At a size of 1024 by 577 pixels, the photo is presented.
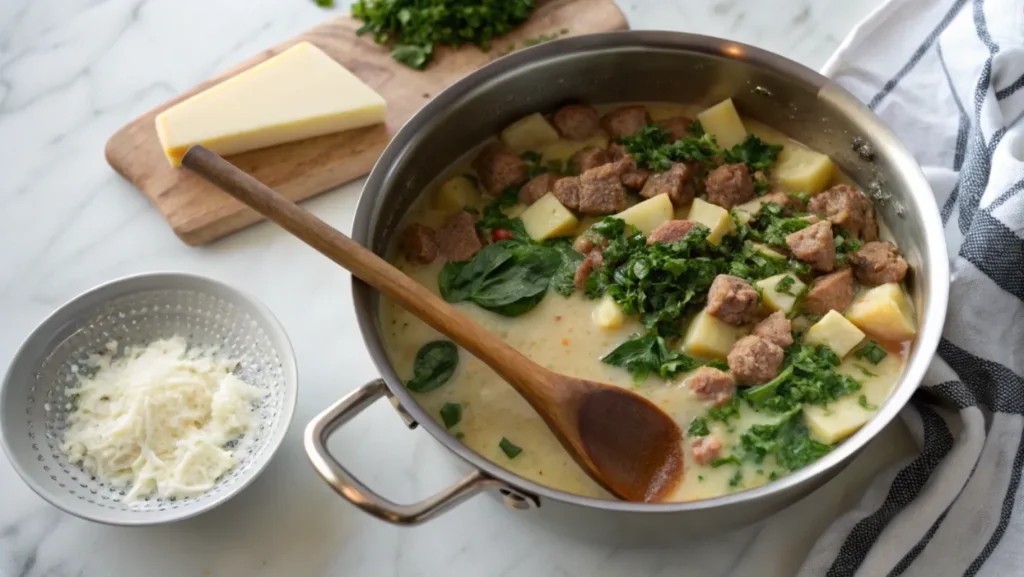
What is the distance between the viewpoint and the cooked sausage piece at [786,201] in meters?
2.24

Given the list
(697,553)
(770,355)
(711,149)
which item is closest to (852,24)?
(711,149)

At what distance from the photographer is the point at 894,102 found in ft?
8.13

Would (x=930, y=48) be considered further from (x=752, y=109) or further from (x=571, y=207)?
(x=571, y=207)

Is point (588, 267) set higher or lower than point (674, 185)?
lower

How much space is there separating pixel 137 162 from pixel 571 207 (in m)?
1.25

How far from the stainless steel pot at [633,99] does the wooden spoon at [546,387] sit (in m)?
0.09

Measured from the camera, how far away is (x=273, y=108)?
2.53 m

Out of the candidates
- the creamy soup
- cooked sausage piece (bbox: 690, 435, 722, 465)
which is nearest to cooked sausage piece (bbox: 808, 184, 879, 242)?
the creamy soup

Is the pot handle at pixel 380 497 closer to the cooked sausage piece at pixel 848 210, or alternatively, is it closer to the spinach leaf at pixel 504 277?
the spinach leaf at pixel 504 277

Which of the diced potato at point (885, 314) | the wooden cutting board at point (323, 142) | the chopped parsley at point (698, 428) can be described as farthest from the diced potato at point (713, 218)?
the wooden cutting board at point (323, 142)

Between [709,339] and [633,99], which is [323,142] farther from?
[709,339]

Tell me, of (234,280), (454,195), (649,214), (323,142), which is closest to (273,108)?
(323,142)

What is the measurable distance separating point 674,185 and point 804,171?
0.35 metres

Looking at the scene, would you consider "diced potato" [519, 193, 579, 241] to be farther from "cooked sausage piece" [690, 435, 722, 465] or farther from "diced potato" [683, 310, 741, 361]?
"cooked sausage piece" [690, 435, 722, 465]
